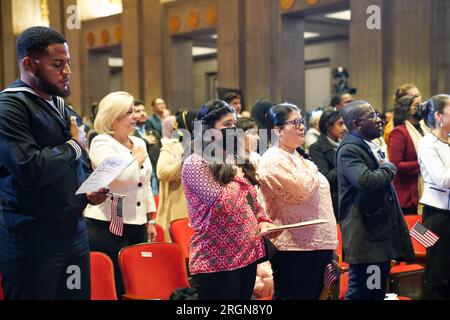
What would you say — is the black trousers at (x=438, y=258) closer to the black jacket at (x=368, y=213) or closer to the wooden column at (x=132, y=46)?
the black jacket at (x=368, y=213)

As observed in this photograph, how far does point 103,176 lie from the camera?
8.64 ft

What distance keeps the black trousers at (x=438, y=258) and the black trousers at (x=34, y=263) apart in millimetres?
3178

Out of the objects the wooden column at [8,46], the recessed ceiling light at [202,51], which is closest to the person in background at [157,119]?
the wooden column at [8,46]

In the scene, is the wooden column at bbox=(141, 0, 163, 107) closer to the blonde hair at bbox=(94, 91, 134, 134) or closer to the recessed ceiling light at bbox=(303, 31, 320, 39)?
the recessed ceiling light at bbox=(303, 31, 320, 39)

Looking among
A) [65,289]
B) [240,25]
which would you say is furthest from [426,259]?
[240,25]

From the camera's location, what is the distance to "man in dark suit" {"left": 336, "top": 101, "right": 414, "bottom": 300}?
4.24 m

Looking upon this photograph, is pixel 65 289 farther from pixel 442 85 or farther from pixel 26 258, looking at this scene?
pixel 442 85

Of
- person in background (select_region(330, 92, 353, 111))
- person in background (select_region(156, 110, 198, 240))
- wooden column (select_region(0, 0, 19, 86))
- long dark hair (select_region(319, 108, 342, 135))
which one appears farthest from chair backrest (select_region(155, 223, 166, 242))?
wooden column (select_region(0, 0, 19, 86))

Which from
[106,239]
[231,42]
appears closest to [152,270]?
[106,239]

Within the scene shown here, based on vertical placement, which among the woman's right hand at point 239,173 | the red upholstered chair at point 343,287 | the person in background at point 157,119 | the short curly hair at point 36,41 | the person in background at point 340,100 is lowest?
the red upholstered chair at point 343,287

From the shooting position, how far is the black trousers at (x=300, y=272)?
13.3 ft

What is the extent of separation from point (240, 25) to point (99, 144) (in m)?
9.61

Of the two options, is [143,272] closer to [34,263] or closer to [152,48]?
[34,263]

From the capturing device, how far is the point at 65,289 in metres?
2.71
